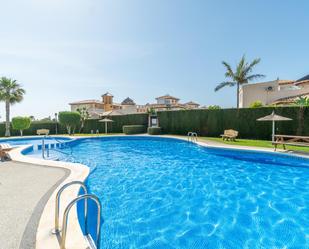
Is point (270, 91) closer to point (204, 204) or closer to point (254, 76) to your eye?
point (254, 76)

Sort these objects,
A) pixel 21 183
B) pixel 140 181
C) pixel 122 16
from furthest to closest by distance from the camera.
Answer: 1. pixel 122 16
2. pixel 140 181
3. pixel 21 183

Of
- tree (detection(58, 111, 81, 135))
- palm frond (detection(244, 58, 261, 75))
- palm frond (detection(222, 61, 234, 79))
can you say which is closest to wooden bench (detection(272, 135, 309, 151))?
palm frond (detection(244, 58, 261, 75))

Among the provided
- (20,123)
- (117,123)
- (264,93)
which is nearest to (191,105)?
(264,93)

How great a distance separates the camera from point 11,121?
74.5 feet

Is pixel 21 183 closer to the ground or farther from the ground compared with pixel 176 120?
closer to the ground

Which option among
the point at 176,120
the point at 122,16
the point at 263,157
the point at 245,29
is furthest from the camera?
the point at 176,120

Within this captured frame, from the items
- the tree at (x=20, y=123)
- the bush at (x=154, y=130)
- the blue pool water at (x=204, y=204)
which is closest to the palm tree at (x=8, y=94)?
the tree at (x=20, y=123)

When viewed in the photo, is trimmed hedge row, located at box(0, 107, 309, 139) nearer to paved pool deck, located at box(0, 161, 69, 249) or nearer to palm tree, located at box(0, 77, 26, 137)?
palm tree, located at box(0, 77, 26, 137)

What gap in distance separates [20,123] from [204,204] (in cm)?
2480

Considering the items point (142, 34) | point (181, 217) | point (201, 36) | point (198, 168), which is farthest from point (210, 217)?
point (201, 36)

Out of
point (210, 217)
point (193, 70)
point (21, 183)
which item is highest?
point (193, 70)

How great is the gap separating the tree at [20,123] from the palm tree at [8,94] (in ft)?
4.42

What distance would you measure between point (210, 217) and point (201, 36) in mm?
15384

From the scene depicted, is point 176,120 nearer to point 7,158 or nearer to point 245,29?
point 245,29
